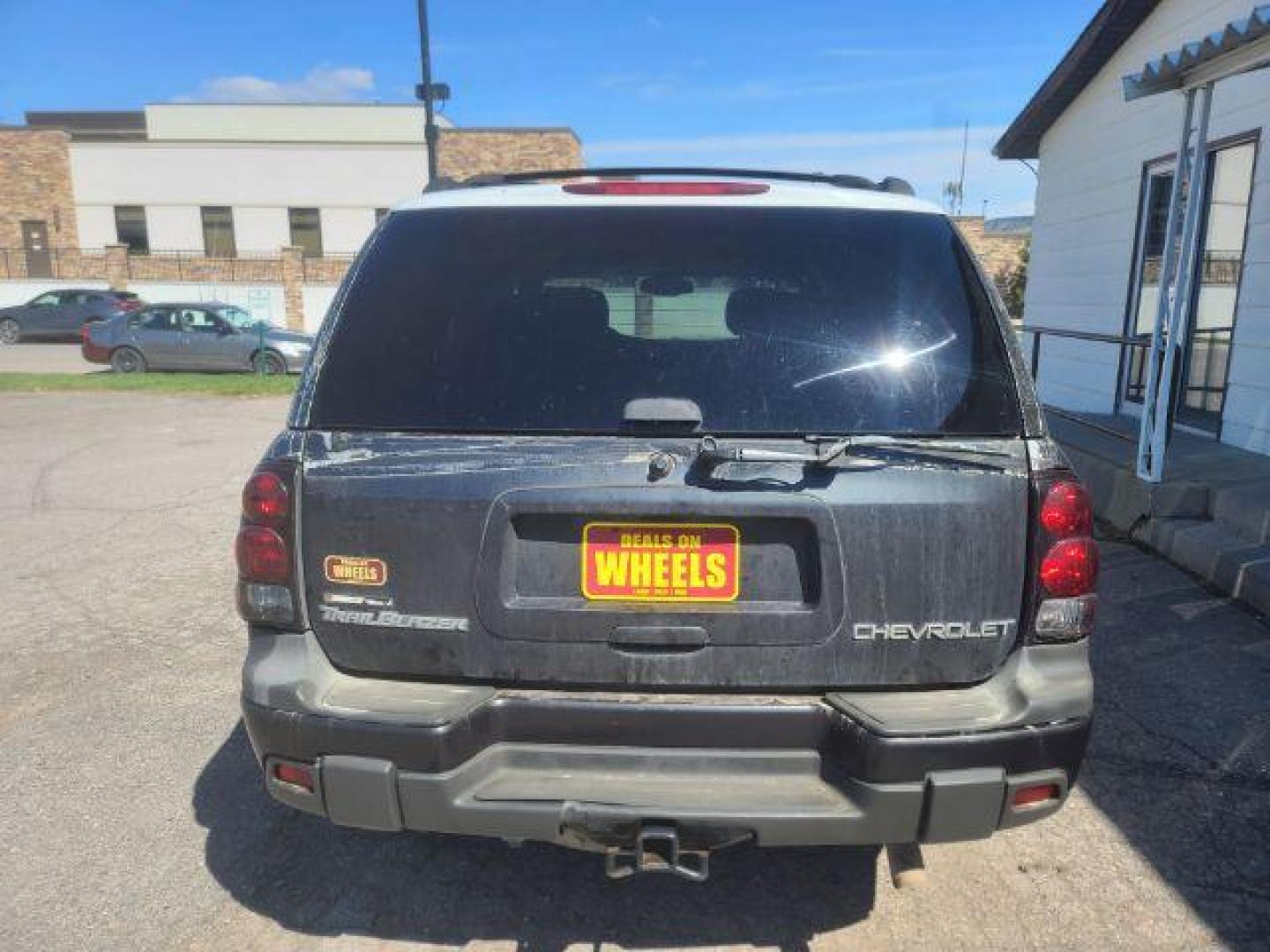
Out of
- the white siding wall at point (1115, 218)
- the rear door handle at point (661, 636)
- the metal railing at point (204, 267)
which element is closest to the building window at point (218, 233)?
the metal railing at point (204, 267)

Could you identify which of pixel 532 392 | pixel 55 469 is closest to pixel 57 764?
pixel 532 392

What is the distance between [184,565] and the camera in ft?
20.2

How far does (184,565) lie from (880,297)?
5209 millimetres

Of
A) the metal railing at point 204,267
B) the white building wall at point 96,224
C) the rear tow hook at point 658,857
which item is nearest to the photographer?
the rear tow hook at point 658,857

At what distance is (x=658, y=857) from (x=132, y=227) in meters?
41.7

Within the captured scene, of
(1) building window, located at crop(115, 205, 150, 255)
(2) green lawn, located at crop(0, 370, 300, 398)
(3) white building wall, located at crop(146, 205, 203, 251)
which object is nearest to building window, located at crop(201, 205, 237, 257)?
(3) white building wall, located at crop(146, 205, 203, 251)

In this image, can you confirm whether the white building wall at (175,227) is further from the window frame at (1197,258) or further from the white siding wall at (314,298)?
the window frame at (1197,258)

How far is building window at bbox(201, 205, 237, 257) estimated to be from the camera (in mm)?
36594

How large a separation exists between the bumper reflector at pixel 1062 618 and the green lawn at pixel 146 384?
1575 centimetres

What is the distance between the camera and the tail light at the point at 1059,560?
2264 millimetres

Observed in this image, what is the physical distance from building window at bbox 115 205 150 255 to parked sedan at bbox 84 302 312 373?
19.8 meters

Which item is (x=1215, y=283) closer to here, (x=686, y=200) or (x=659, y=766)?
(x=686, y=200)

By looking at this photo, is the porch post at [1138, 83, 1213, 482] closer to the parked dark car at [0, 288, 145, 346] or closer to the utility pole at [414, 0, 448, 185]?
the utility pole at [414, 0, 448, 185]

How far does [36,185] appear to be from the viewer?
37.2 m
